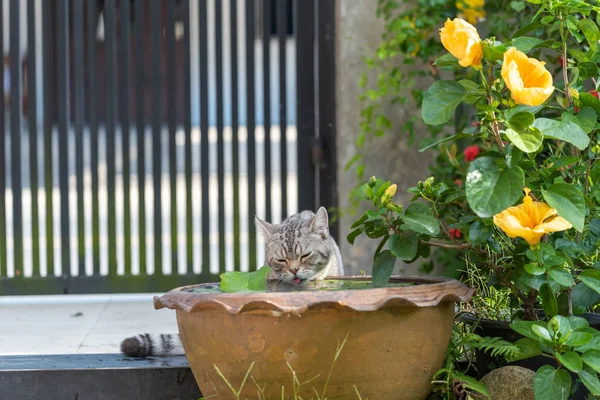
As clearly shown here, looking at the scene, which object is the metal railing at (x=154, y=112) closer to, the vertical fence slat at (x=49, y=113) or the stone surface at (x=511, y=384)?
the vertical fence slat at (x=49, y=113)

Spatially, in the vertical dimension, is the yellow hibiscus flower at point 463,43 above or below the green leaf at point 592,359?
above

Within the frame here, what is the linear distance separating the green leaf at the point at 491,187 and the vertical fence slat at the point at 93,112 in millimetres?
2968

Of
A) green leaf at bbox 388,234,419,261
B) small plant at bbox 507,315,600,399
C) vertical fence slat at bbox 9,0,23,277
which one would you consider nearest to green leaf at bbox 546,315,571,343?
small plant at bbox 507,315,600,399

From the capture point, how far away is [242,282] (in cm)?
266

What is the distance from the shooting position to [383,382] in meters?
2.50

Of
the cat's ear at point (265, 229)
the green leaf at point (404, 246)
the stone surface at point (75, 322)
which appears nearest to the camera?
the green leaf at point (404, 246)

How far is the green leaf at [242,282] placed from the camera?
2.62m

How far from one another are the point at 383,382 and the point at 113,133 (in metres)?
2.86

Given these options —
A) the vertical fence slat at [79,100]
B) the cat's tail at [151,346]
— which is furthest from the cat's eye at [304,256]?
the vertical fence slat at [79,100]

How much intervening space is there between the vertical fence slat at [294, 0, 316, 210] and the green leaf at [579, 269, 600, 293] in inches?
101

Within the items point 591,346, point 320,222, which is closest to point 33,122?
point 320,222

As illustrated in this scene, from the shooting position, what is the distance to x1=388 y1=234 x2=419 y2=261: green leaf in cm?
254

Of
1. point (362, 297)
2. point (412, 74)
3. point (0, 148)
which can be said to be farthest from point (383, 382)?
point (0, 148)

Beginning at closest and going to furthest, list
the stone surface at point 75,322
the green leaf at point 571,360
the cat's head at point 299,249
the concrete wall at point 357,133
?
the green leaf at point 571,360 → the cat's head at point 299,249 → the stone surface at point 75,322 → the concrete wall at point 357,133
